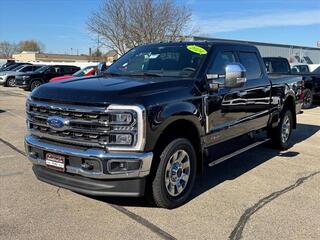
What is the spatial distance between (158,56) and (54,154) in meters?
2.20

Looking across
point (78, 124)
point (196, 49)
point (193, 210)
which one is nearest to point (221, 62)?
point (196, 49)

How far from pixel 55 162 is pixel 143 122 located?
44.4 inches

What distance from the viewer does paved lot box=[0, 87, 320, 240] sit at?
4.23 metres

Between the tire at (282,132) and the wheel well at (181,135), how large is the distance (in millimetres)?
3047

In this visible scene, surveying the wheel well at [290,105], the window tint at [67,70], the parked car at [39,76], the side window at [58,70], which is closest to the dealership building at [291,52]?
the window tint at [67,70]

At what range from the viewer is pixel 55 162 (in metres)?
4.62

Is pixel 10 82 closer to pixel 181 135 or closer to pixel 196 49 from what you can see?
pixel 196 49

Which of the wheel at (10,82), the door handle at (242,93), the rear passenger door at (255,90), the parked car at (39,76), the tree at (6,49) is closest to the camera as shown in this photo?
the door handle at (242,93)

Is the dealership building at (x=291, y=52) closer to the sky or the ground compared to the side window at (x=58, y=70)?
closer to the sky

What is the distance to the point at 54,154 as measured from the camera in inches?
182

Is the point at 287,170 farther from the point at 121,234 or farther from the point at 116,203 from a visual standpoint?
the point at 121,234

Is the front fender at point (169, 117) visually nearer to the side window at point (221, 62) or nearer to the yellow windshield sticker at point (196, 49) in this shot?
the side window at point (221, 62)

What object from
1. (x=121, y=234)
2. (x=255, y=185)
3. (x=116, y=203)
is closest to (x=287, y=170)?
(x=255, y=185)

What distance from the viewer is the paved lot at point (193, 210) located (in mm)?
4230
